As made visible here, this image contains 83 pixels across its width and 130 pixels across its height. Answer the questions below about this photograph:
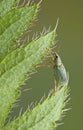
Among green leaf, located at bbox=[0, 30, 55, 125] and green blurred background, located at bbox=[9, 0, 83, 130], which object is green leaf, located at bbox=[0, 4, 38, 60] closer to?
green leaf, located at bbox=[0, 30, 55, 125]

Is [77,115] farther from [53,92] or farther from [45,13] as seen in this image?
[53,92]

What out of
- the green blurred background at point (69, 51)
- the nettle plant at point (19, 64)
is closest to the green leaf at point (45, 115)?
the nettle plant at point (19, 64)

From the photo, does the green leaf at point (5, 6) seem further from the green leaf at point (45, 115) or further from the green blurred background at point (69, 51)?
the green blurred background at point (69, 51)

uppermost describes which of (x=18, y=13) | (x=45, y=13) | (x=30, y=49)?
(x=45, y=13)

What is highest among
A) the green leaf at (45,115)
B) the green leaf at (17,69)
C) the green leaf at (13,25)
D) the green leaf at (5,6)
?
the green leaf at (5,6)

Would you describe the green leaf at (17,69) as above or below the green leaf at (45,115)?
above

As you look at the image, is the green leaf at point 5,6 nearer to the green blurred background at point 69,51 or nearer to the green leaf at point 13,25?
the green leaf at point 13,25

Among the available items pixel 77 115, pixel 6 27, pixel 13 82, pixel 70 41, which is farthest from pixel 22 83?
pixel 70 41

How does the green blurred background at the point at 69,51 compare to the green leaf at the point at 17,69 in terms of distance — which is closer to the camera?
the green leaf at the point at 17,69
